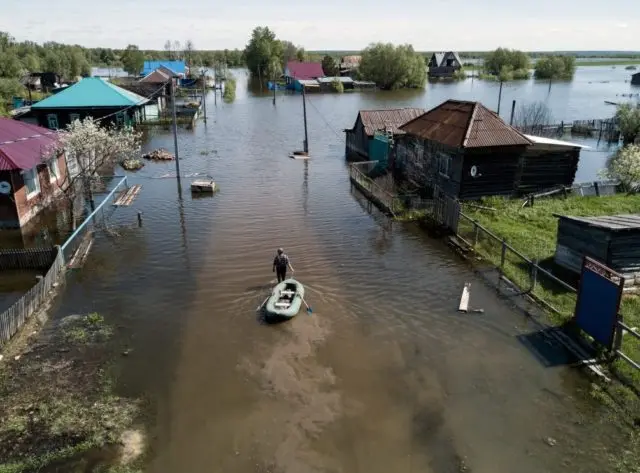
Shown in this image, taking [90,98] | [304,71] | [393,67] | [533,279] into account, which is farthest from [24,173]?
[393,67]

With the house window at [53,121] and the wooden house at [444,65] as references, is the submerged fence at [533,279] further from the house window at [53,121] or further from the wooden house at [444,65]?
the wooden house at [444,65]

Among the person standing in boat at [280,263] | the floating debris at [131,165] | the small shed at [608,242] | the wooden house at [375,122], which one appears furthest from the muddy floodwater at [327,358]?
the wooden house at [375,122]

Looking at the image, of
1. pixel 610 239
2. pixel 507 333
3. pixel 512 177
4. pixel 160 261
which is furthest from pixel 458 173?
pixel 160 261

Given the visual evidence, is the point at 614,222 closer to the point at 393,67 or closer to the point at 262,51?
the point at 393,67

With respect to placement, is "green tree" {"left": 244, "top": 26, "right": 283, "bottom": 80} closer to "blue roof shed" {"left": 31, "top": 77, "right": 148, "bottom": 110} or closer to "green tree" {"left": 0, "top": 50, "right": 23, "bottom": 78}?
"green tree" {"left": 0, "top": 50, "right": 23, "bottom": 78}

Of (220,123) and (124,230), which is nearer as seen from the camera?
(124,230)

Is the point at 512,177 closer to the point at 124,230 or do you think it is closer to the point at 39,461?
the point at 124,230
